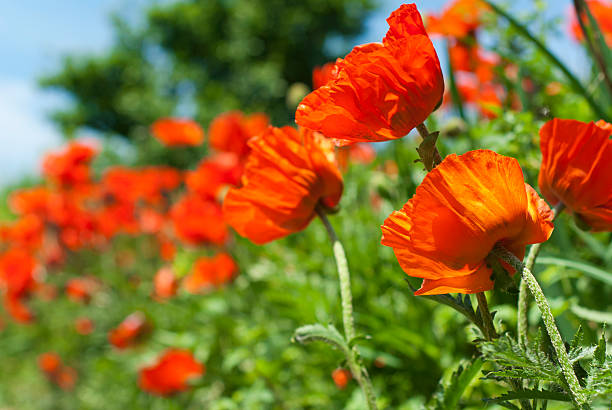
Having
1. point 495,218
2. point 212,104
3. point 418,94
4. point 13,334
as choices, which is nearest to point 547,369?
point 495,218

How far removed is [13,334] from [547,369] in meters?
4.71

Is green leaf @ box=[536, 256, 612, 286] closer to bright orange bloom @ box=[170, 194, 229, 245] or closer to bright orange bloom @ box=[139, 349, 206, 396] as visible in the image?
bright orange bloom @ box=[139, 349, 206, 396]

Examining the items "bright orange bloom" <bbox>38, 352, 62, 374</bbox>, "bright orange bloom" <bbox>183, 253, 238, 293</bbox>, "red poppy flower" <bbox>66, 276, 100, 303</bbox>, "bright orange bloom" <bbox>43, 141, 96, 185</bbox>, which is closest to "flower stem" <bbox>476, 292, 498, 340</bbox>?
"bright orange bloom" <bbox>183, 253, 238, 293</bbox>

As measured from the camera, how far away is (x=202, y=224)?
2049 millimetres

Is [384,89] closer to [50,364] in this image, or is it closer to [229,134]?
[229,134]

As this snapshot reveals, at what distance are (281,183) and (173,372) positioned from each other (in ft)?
3.79

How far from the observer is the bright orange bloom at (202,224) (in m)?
2.02

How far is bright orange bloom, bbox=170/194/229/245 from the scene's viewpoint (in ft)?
6.61

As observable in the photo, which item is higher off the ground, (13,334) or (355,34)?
(355,34)

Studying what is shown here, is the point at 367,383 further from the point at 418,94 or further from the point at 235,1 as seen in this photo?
the point at 235,1

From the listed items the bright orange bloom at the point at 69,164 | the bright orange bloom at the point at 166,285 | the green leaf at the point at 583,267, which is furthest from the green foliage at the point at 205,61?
the green leaf at the point at 583,267

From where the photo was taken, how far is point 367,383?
525 mm

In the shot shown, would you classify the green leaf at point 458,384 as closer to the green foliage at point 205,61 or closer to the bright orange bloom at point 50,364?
the bright orange bloom at point 50,364

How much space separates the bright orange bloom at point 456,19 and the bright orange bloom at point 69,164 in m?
2.56
